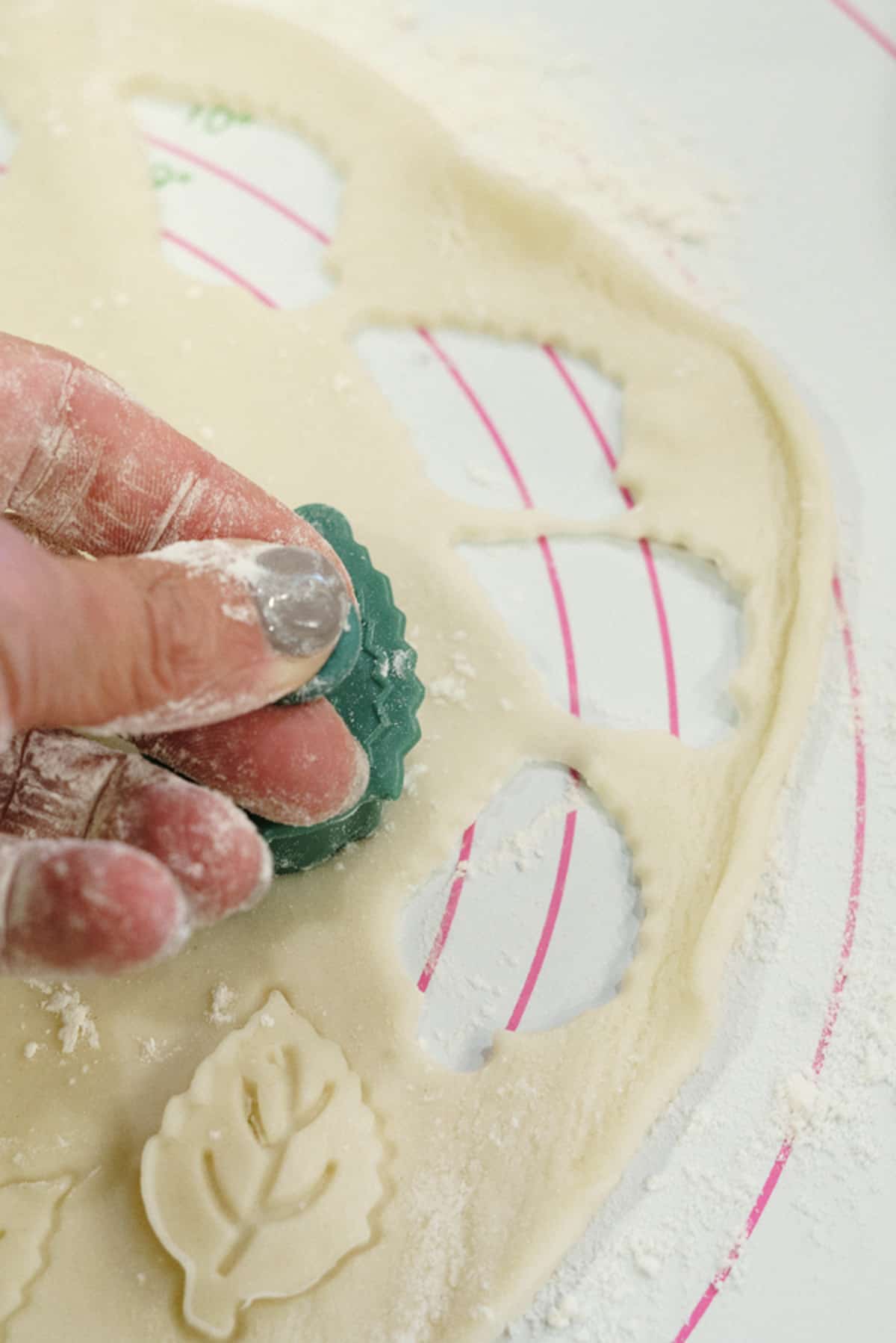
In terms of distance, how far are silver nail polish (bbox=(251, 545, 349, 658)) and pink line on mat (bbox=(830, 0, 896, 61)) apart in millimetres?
1292

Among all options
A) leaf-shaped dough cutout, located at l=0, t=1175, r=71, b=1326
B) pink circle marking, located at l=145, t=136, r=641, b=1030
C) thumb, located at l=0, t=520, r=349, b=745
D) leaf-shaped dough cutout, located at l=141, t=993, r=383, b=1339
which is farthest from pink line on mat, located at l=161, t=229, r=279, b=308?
leaf-shaped dough cutout, located at l=0, t=1175, r=71, b=1326

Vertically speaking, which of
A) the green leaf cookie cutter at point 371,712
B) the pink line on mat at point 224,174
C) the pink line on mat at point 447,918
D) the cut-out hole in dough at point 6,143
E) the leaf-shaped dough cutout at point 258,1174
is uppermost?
the pink line on mat at point 224,174

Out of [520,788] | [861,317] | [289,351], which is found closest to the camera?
[520,788]

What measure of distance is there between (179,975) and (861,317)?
1.09 metres

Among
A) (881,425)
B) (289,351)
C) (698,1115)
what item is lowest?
(698,1115)

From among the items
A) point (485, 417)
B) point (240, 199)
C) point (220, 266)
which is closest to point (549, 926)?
point (485, 417)

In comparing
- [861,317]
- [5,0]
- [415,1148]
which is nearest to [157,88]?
[5,0]

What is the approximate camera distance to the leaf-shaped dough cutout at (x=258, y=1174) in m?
0.81

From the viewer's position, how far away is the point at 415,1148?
2.86 ft

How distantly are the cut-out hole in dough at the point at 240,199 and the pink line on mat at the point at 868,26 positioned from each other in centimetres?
77

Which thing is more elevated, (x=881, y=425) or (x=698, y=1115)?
(x=881, y=425)

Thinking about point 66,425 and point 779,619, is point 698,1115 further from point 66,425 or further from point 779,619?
point 66,425

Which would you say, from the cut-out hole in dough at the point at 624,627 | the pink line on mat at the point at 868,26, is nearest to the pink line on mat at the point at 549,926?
the cut-out hole in dough at the point at 624,627

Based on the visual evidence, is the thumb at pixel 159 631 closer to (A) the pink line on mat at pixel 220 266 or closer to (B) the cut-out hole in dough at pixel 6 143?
(A) the pink line on mat at pixel 220 266
